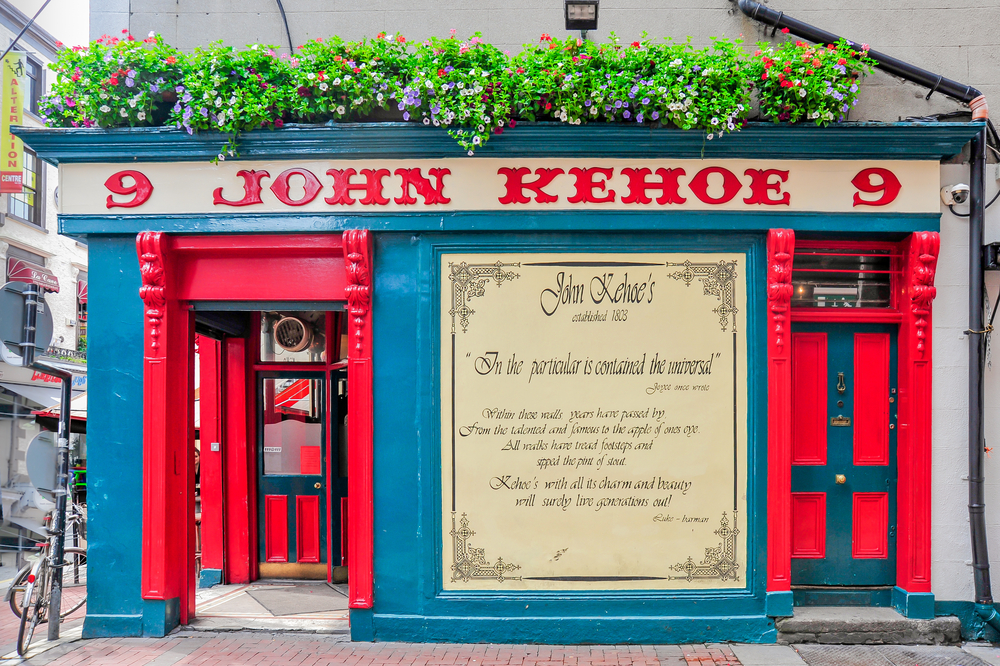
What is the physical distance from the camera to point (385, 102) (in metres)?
5.24

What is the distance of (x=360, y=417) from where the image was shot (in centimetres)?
536

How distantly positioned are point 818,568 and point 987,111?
4208 millimetres

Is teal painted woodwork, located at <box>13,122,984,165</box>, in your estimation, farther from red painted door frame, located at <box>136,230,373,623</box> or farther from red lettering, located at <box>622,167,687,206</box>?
red painted door frame, located at <box>136,230,373,623</box>

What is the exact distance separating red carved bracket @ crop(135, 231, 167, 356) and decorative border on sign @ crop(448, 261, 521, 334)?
2477mm

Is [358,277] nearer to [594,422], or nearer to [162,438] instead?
[162,438]

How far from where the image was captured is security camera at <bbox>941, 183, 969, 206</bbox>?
535 cm

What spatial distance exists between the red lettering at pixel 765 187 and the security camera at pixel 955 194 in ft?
4.47

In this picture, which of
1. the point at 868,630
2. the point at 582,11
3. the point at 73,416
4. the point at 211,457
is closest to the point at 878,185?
the point at 582,11

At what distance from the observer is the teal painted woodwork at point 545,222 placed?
17.5ft

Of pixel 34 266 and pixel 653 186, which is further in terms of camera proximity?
pixel 34 266

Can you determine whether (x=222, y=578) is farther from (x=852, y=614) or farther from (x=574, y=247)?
(x=852, y=614)

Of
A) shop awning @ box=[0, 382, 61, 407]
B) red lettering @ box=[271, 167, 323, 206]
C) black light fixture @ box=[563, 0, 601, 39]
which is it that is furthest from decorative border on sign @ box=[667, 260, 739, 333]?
shop awning @ box=[0, 382, 61, 407]

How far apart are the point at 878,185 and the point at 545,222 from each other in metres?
2.82

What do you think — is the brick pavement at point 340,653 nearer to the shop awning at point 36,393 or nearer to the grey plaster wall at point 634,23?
the grey plaster wall at point 634,23
